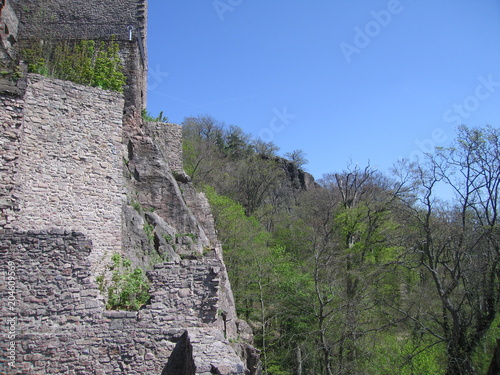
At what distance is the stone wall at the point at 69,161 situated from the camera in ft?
31.4

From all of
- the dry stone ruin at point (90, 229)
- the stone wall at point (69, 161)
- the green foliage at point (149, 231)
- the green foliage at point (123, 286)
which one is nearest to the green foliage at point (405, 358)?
the dry stone ruin at point (90, 229)

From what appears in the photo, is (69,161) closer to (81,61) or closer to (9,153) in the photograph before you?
(9,153)

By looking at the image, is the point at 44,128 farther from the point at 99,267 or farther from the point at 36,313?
the point at 36,313

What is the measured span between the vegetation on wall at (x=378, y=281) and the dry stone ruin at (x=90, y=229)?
17.5 feet

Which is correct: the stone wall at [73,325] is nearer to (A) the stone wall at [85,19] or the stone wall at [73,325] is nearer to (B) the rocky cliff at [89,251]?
(B) the rocky cliff at [89,251]

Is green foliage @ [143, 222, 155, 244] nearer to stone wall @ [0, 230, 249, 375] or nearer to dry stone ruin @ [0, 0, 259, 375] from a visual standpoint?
dry stone ruin @ [0, 0, 259, 375]

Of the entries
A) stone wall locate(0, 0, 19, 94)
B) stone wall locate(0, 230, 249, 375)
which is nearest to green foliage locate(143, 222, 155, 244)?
stone wall locate(0, 230, 249, 375)

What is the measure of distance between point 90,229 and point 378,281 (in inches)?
570

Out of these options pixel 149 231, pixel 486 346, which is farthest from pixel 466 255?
pixel 149 231

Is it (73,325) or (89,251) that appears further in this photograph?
(89,251)

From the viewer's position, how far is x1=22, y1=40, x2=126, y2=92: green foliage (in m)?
12.7

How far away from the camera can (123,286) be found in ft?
32.4

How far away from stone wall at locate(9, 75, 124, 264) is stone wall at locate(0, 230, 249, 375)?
218cm

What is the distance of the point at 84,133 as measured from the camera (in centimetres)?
1072
